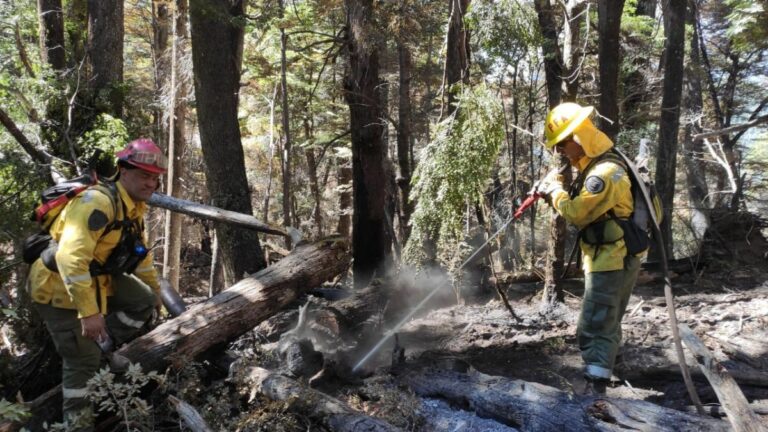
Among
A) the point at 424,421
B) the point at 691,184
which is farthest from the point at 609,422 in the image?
the point at 691,184

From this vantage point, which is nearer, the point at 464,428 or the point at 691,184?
the point at 464,428

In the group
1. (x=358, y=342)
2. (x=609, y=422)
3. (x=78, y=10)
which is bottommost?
(x=358, y=342)

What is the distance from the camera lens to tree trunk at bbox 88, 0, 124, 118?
6.71m

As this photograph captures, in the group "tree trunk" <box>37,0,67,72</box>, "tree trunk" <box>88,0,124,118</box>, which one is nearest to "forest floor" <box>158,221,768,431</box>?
"tree trunk" <box>88,0,124,118</box>

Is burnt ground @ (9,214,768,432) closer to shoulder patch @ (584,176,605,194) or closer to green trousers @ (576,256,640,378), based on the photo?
green trousers @ (576,256,640,378)

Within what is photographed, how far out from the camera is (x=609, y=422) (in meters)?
3.33

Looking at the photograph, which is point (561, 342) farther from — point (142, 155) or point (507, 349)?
point (142, 155)

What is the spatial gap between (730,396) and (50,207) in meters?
4.79

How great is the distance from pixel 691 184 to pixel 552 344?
36.7 feet

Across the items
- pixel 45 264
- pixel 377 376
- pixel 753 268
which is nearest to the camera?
pixel 45 264

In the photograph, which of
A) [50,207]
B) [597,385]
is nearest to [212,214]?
[50,207]

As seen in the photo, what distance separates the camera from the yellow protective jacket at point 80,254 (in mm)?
3326

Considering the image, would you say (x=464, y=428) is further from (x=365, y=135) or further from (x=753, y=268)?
(x=753, y=268)

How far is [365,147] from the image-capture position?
326 inches
